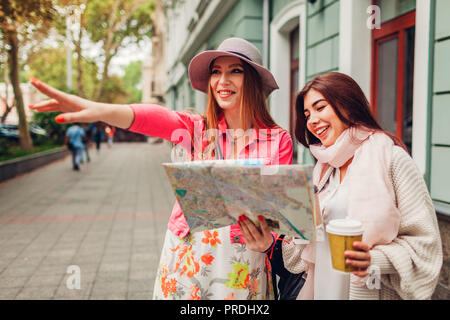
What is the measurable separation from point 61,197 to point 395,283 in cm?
904

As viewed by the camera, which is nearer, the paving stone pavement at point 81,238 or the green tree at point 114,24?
the paving stone pavement at point 81,238

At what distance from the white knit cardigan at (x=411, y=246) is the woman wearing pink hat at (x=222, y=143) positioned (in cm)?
43

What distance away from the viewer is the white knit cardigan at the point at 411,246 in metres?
1.46

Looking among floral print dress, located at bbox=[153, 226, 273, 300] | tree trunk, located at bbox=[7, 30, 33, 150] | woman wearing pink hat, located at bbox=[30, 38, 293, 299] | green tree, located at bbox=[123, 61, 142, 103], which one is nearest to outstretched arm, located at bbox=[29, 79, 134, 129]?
woman wearing pink hat, located at bbox=[30, 38, 293, 299]

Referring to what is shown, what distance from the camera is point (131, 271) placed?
180 inches

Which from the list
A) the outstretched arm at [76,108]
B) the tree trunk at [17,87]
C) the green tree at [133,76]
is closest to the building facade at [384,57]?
the outstretched arm at [76,108]

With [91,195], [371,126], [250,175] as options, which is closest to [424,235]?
[371,126]

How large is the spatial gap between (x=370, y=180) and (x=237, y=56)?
77cm

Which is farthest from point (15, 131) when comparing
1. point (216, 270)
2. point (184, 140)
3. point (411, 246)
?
point (411, 246)

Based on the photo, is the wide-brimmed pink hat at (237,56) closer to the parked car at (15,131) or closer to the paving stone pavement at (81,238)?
the paving stone pavement at (81,238)

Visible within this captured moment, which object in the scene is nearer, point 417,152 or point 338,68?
point 417,152

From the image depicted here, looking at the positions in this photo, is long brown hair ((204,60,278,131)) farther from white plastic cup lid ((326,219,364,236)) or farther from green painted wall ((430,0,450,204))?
green painted wall ((430,0,450,204))

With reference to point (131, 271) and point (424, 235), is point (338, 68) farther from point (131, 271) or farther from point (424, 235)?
point (424, 235)

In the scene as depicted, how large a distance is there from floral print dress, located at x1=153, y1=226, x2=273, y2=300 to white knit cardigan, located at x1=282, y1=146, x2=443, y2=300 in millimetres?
514
